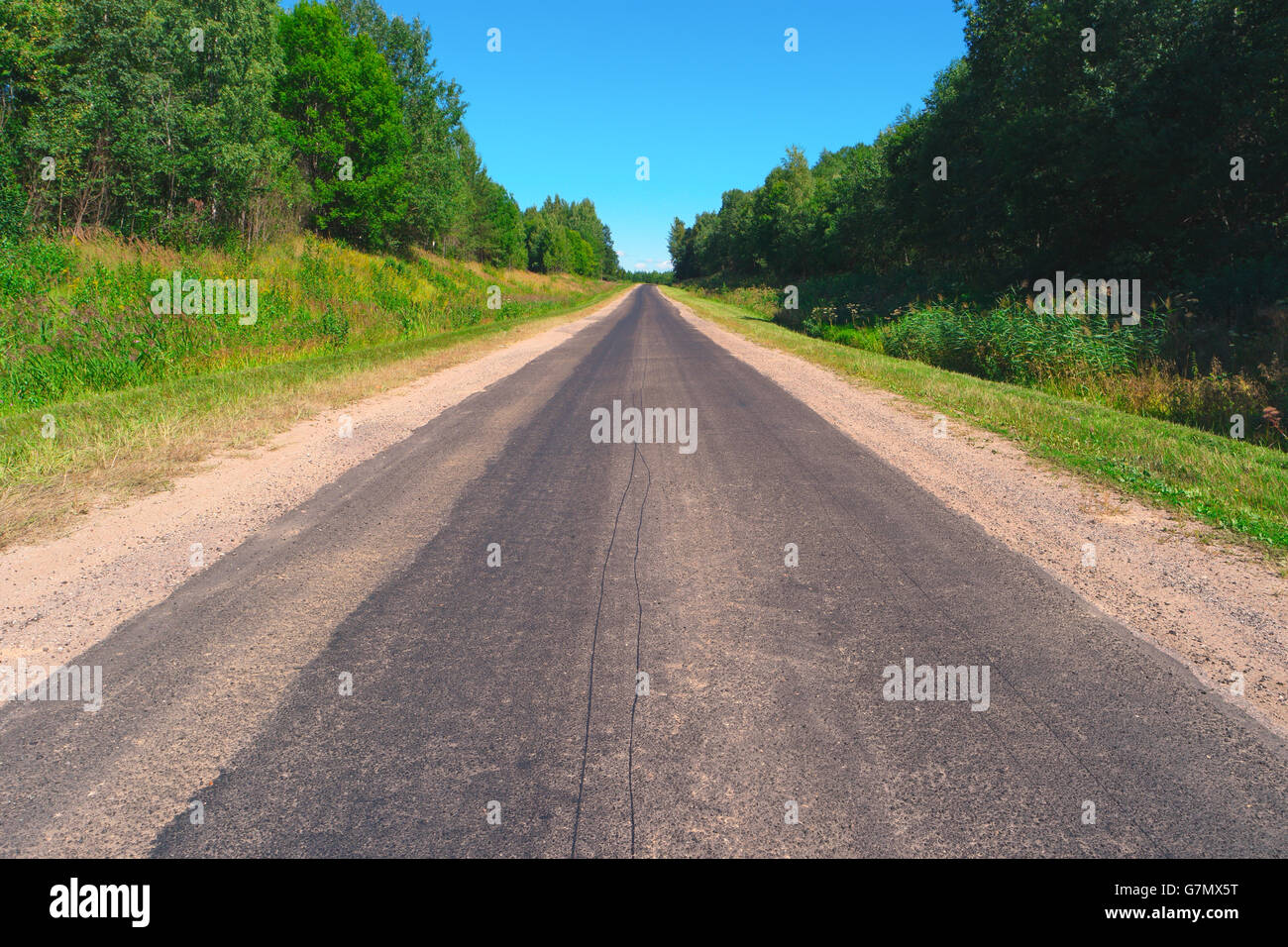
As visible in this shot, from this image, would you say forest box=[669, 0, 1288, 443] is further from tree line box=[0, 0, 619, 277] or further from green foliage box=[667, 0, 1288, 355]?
tree line box=[0, 0, 619, 277]

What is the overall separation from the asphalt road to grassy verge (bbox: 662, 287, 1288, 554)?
2.44 meters

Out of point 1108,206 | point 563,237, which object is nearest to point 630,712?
point 1108,206

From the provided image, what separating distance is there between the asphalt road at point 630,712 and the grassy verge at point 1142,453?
244 centimetres

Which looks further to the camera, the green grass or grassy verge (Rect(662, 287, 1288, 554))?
the green grass

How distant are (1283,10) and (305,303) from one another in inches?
958

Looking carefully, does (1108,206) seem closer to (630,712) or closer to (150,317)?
(630,712)

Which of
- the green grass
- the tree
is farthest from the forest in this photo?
the tree

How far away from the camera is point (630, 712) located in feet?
10.3

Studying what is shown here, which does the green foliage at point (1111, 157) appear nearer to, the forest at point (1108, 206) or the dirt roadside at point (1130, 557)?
the forest at point (1108, 206)

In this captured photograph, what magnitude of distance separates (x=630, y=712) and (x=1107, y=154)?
22.5 metres

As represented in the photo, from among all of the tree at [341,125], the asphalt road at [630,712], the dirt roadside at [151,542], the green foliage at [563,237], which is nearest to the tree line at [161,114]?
the tree at [341,125]

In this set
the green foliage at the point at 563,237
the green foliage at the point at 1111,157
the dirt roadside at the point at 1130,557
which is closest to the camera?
the dirt roadside at the point at 1130,557

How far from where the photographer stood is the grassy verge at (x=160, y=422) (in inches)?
241

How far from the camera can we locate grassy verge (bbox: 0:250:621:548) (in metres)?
6.13
